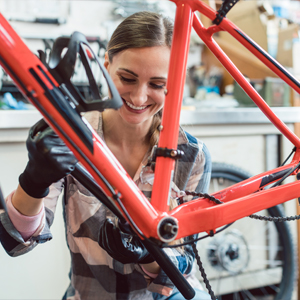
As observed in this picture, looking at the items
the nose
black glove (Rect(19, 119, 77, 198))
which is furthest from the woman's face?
black glove (Rect(19, 119, 77, 198))

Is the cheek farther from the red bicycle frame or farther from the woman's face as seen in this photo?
the red bicycle frame

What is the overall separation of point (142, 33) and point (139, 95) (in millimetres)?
117

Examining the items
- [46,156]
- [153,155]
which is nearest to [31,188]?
[46,156]

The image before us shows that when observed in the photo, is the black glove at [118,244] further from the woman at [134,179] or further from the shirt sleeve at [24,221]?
the shirt sleeve at [24,221]

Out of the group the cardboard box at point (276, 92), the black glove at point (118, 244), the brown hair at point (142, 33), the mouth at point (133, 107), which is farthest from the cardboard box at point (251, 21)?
the black glove at point (118, 244)

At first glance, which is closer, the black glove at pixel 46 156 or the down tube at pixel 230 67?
the black glove at pixel 46 156

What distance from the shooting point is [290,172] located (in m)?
0.56

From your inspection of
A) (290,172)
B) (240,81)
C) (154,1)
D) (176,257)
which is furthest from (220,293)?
(154,1)

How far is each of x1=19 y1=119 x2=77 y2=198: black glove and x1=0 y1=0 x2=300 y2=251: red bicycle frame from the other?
23 millimetres

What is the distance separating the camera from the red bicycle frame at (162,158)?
342mm

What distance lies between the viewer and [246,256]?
3.69 ft

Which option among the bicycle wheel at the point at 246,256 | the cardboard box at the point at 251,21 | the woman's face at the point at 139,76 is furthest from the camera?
the cardboard box at the point at 251,21

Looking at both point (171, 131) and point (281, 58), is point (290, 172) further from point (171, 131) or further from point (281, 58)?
point (281, 58)

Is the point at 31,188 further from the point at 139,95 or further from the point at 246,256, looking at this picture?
the point at 246,256
